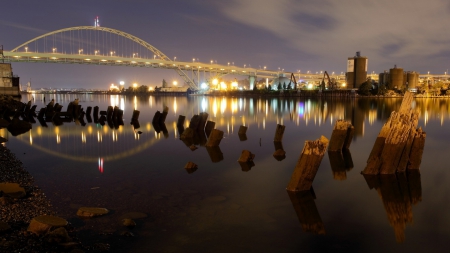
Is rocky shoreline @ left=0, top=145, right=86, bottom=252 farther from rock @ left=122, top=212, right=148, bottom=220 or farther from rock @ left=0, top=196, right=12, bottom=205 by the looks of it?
rock @ left=122, top=212, right=148, bottom=220

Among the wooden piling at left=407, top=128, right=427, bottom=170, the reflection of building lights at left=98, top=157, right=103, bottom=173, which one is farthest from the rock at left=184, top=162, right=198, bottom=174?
the wooden piling at left=407, top=128, right=427, bottom=170

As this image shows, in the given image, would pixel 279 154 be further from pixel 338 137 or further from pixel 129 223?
pixel 129 223

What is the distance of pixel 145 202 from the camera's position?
703 cm

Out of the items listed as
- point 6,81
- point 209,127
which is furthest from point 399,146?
point 6,81

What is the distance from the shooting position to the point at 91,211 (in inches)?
245

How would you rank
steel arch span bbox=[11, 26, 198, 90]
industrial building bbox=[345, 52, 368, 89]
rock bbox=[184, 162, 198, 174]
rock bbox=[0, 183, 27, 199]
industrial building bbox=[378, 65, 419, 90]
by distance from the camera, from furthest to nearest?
1. steel arch span bbox=[11, 26, 198, 90]
2. industrial building bbox=[378, 65, 419, 90]
3. industrial building bbox=[345, 52, 368, 89]
4. rock bbox=[184, 162, 198, 174]
5. rock bbox=[0, 183, 27, 199]

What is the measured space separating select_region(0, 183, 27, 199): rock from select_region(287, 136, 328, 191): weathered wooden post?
520 cm

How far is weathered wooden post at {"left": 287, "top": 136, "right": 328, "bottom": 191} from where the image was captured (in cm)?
698

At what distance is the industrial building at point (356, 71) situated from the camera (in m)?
74.9

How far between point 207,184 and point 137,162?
10.9ft

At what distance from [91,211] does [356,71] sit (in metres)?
75.9

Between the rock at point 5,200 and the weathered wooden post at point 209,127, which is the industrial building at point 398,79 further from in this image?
the rock at point 5,200

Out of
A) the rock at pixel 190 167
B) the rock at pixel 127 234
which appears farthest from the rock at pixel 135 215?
the rock at pixel 190 167

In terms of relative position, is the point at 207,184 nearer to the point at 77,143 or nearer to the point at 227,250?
the point at 227,250
